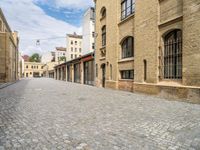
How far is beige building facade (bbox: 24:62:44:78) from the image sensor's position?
9425 cm

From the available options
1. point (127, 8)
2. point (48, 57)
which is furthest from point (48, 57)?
point (127, 8)

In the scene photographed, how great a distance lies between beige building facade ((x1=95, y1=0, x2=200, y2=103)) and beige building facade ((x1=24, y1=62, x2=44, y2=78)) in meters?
82.5

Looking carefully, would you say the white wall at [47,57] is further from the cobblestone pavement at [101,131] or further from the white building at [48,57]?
the cobblestone pavement at [101,131]

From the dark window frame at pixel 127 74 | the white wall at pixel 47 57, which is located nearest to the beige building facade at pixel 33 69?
the white wall at pixel 47 57

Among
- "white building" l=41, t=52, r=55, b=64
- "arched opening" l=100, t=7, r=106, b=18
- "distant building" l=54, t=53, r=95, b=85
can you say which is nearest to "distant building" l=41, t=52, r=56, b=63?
"white building" l=41, t=52, r=55, b=64

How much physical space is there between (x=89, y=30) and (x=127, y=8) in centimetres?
3039

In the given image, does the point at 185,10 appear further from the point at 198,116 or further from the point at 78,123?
the point at 78,123

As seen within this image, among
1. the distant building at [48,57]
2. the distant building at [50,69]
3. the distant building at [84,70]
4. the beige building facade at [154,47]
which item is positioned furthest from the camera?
the distant building at [48,57]

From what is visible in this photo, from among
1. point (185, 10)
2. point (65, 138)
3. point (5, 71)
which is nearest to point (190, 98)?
point (185, 10)

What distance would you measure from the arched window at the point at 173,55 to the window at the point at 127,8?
17.0ft

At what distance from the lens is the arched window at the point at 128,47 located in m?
15.3

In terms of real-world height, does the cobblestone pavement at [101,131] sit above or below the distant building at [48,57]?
below

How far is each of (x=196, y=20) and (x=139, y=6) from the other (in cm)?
533

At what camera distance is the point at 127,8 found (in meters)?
16.0
